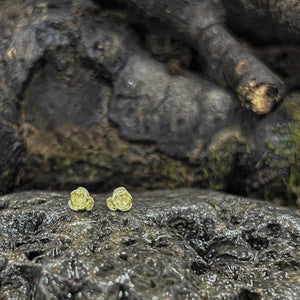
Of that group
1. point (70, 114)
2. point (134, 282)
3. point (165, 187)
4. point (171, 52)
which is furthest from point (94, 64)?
point (134, 282)

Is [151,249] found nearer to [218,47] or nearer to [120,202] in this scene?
[120,202]

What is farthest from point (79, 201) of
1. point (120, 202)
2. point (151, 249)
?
point (151, 249)

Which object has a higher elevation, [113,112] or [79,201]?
[113,112]

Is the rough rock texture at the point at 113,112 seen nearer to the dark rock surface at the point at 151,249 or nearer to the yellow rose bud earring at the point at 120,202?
the dark rock surface at the point at 151,249

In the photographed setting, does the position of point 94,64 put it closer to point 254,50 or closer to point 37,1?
point 37,1

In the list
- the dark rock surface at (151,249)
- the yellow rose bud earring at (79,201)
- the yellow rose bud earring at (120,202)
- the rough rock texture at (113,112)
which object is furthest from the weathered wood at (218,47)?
the yellow rose bud earring at (79,201)
